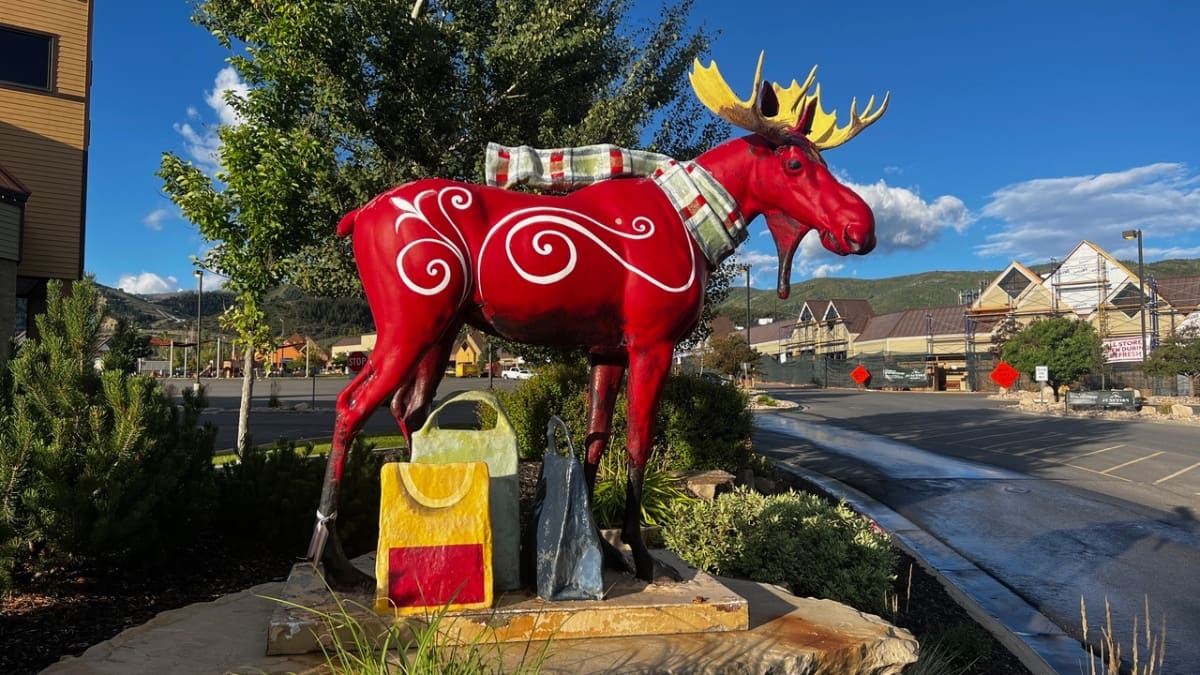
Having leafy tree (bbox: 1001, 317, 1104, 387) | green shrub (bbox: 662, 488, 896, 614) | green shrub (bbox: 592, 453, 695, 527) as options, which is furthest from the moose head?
leafy tree (bbox: 1001, 317, 1104, 387)

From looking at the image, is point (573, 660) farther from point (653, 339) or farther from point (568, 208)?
point (568, 208)

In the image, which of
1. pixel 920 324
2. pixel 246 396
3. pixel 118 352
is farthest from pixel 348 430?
pixel 920 324

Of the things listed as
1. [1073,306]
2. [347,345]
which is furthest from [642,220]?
[347,345]

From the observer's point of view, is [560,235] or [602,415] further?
[602,415]

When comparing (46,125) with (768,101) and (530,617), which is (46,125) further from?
(530,617)

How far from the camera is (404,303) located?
302cm

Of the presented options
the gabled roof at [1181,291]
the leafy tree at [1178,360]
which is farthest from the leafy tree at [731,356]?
the gabled roof at [1181,291]

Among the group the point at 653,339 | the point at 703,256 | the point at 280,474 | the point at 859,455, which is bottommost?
the point at 859,455

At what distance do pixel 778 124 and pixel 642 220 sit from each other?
2.78ft

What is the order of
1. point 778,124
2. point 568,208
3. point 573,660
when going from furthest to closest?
point 778,124
point 568,208
point 573,660

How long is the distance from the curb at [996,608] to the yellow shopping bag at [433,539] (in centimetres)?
387

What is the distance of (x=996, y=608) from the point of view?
20.2 feet

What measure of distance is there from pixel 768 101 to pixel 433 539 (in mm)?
2527

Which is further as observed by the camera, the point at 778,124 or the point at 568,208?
the point at 778,124
